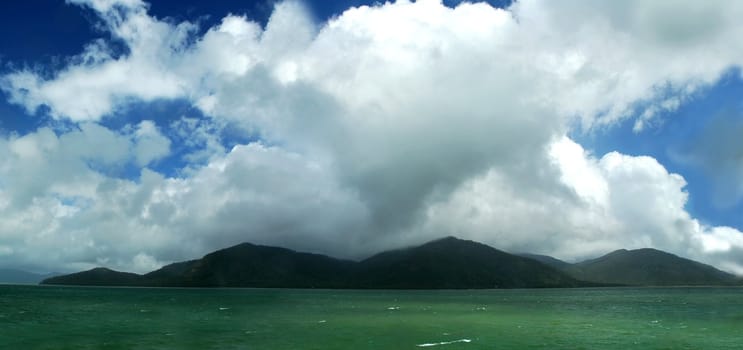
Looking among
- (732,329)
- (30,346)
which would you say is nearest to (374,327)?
(30,346)

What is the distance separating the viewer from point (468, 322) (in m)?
83.1

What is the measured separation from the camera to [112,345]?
54.1m

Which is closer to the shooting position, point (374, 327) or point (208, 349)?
point (208, 349)

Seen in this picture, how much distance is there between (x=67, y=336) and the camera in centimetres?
6184

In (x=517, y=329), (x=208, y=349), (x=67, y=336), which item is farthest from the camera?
(x=517, y=329)

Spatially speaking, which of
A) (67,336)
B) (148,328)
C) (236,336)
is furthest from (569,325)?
(67,336)

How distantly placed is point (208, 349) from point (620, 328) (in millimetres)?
55522

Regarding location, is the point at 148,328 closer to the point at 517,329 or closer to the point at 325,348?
the point at 325,348

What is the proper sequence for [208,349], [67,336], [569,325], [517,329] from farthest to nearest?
1. [569,325]
2. [517,329]
3. [67,336]
4. [208,349]

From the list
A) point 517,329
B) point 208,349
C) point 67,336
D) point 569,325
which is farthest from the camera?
point 569,325

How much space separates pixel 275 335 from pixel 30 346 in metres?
25.1

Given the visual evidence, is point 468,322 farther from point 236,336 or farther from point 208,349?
point 208,349

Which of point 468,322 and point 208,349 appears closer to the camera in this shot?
point 208,349

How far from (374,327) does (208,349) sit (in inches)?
1125
